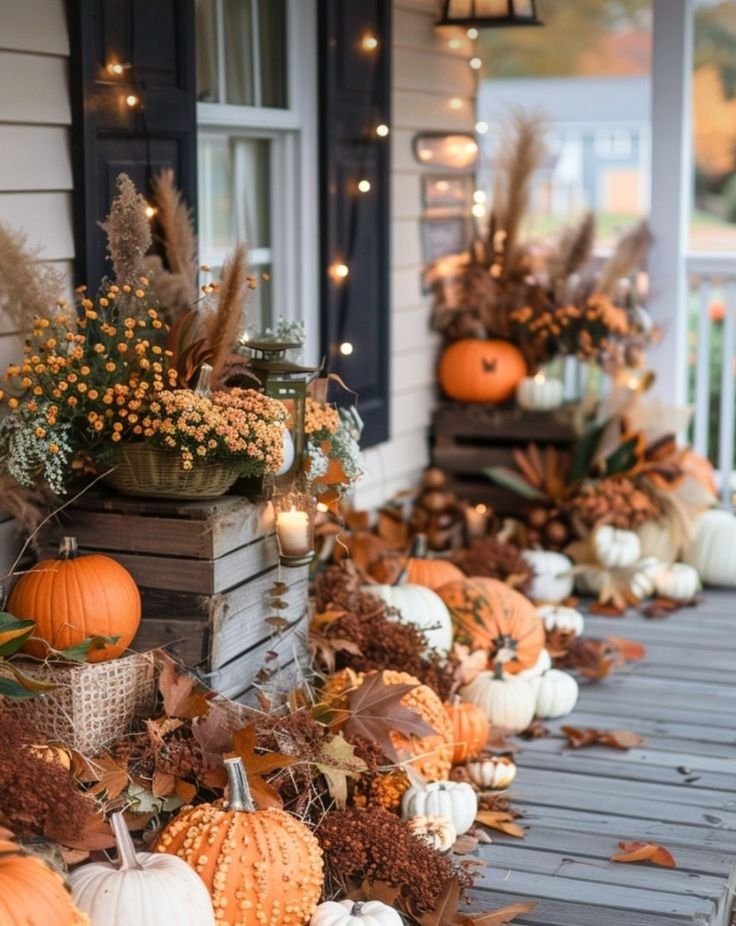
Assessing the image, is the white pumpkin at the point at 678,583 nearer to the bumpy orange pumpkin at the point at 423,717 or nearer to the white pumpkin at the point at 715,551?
the white pumpkin at the point at 715,551

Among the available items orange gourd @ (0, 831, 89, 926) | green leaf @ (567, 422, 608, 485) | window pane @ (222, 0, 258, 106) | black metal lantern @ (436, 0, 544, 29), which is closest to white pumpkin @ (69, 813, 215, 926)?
orange gourd @ (0, 831, 89, 926)

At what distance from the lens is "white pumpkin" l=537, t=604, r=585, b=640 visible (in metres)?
4.84

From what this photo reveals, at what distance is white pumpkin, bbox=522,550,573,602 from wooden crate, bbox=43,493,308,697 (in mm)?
1947

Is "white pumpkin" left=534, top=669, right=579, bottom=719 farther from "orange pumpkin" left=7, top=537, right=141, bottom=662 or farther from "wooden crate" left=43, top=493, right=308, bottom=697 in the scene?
"orange pumpkin" left=7, top=537, right=141, bottom=662

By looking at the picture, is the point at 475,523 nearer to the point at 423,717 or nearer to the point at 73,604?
the point at 423,717

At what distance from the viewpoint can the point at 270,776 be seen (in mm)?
3250

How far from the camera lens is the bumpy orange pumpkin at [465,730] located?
3795 millimetres

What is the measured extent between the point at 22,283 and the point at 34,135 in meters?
0.46

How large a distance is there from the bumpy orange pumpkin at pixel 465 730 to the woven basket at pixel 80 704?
0.93 m

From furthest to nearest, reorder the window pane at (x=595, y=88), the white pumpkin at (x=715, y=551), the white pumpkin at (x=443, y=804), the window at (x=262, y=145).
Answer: the window pane at (x=595, y=88) → the white pumpkin at (x=715, y=551) → the window at (x=262, y=145) → the white pumpkin at (x=443, y=804)

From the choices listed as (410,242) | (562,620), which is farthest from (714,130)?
(562,620)

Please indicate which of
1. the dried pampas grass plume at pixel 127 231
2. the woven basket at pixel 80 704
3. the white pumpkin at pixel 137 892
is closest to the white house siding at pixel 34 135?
the dried pampas grass plume at pixel 127 231

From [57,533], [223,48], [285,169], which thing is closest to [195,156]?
[223,48]

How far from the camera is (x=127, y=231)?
334cm
